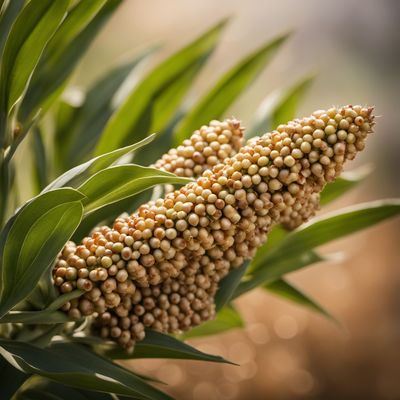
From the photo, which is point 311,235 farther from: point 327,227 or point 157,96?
point 157,96

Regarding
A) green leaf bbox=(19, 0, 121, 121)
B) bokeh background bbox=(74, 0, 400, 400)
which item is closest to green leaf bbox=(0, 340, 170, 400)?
green leaf bbox=(19, 0, 121, 121)

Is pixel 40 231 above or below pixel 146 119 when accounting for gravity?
below

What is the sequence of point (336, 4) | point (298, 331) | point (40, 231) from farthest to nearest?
point (336, 4) < point (298, 331) < point (40, 231)

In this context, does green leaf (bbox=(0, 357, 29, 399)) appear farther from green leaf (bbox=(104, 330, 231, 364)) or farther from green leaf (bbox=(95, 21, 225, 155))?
green leaf (bbox=(95, 21, 225, 155))

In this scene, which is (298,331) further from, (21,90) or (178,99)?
(21,90)

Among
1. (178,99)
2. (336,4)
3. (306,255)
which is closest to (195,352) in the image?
(306,255)

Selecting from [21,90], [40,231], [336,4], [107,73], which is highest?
[336,4]

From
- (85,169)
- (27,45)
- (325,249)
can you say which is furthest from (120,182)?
(325,249)
